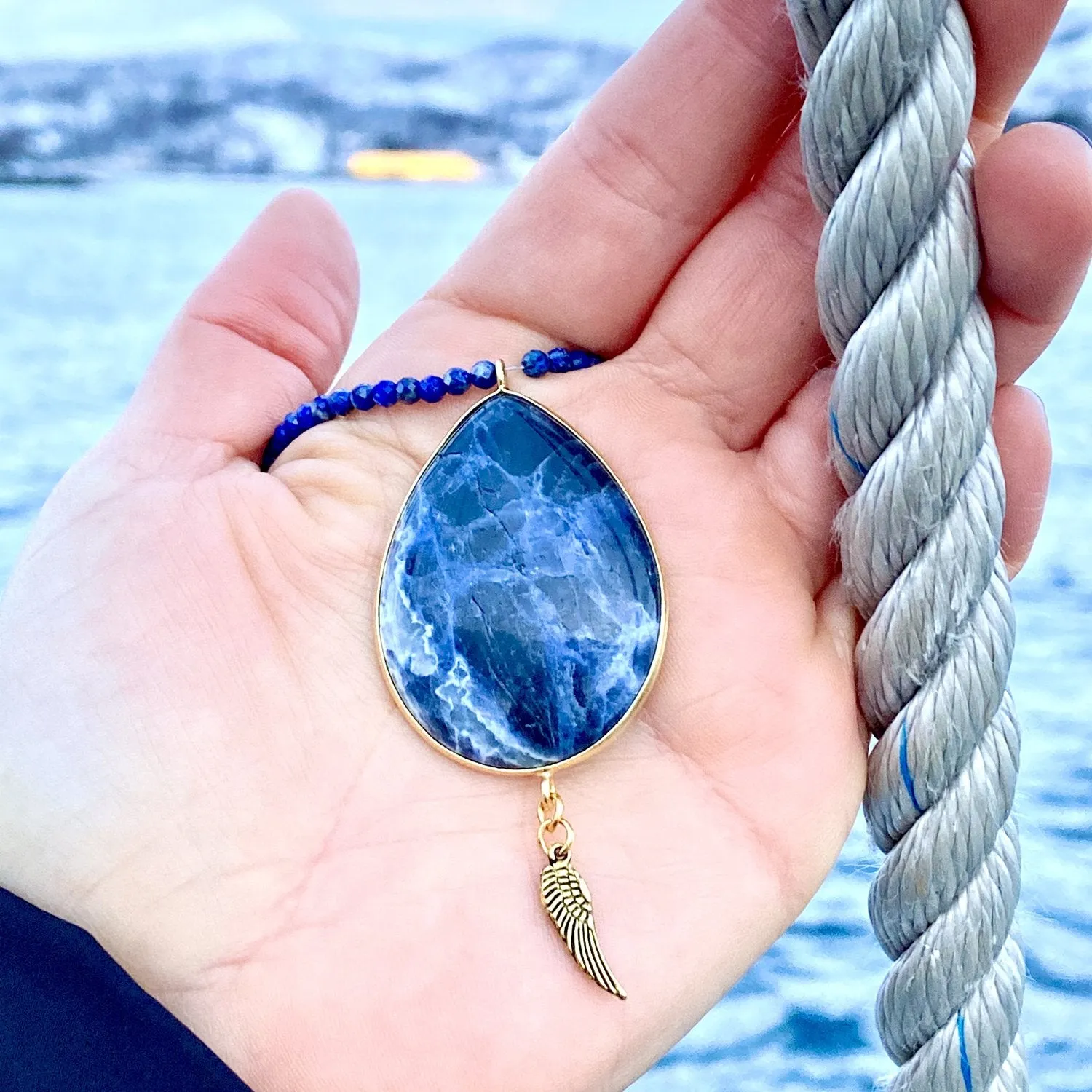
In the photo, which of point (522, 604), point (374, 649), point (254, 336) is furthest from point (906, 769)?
point (254, 336)

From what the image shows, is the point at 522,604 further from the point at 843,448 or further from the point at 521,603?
the point at 843,448

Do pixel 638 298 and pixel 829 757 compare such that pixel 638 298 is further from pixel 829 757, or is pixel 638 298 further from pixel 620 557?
pixel 829 757

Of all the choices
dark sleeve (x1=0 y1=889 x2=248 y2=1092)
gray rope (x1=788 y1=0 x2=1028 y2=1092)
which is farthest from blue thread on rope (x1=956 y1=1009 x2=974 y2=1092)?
dark sleeve (x1=0 y1=889 x2=248 y2=1092)

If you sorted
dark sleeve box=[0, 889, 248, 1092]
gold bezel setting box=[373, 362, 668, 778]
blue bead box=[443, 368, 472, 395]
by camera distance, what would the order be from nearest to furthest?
1. dark sleeve box=[0, 889, 248, 1092]
2. gold bezel setting box=[373, 362, 668, 778]
3. blue bead box=[443, 368, 472, 395]

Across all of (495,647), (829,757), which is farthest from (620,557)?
(829,757)

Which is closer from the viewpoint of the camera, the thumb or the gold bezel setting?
the gold bezel setting

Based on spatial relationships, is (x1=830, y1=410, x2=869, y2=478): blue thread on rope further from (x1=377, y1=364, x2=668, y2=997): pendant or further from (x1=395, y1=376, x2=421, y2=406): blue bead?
(x1=395, y1=376, x2=421, y2=406): blue bead
